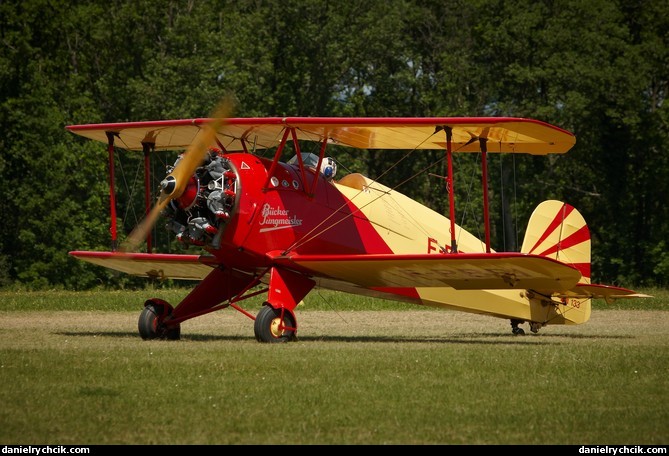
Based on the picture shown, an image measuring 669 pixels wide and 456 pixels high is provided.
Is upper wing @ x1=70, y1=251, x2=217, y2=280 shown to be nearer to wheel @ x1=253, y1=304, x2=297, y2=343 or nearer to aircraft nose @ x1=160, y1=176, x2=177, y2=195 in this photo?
wheel @ x1=253, y1=304, x2=297, y2=343

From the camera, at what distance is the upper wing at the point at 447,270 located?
1445cm

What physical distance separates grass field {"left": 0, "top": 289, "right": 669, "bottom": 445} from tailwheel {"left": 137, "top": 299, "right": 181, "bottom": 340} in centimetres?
22

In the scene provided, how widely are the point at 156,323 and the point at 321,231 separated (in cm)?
279

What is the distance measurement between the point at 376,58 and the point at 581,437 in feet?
142

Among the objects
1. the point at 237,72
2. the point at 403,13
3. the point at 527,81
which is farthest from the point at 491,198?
the point at 237,72

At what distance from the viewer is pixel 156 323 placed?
16.2 m

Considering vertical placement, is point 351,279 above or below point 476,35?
below

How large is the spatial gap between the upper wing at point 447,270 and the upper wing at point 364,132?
6.07 feet

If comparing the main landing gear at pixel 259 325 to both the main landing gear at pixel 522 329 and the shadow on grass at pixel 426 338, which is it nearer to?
the shadow on grass at pixel 426 338

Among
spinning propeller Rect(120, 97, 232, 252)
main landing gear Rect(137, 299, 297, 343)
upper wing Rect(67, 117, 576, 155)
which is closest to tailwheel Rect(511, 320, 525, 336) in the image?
upper wing Rect(67, 117, 576, 155)

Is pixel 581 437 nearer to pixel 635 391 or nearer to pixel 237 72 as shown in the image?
pixel 635 391

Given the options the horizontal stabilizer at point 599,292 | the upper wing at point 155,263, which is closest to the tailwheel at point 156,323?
the upper wing at point 155,263

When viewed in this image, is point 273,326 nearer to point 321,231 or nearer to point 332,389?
point 321,231
